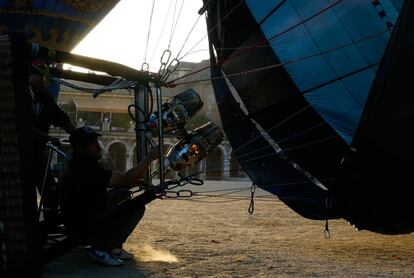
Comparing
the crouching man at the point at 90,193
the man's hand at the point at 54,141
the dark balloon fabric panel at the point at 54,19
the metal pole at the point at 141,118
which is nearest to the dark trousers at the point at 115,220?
the crouching man at the point at 90,193

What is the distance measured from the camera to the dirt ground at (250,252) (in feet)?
14.6

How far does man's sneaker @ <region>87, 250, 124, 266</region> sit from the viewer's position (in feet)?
14.8

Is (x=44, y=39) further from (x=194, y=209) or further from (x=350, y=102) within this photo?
(x=350, y=102)

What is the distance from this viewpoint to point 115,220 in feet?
14.2

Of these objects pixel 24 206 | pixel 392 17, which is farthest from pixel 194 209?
pixel 24 206

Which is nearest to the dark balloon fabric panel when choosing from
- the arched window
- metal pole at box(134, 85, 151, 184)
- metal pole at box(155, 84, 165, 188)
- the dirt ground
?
the dirt ground

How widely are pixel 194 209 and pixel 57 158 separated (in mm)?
4865

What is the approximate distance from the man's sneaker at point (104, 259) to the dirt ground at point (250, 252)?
0.05 metres

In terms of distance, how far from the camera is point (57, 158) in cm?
566

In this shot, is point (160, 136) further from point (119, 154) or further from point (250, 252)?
point (119, 154)

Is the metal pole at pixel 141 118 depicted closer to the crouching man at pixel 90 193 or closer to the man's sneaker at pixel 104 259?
the crouching man at pixel 90 193

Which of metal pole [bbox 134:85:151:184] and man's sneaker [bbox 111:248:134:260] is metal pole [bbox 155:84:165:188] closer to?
metal pole [bbox 134:85:151:184]

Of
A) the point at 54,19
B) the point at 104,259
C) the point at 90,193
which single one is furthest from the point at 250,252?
the point at 54,19

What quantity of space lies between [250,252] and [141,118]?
1633mm
